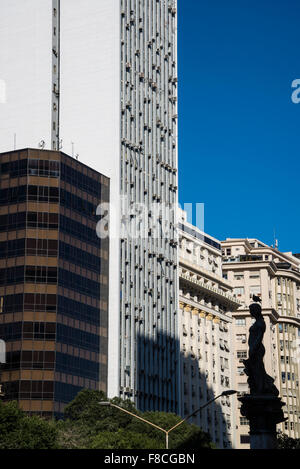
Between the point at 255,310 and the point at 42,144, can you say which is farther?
the point at 42,144

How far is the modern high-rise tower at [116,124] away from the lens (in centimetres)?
13412

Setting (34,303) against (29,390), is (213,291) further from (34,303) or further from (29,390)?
(29,390)

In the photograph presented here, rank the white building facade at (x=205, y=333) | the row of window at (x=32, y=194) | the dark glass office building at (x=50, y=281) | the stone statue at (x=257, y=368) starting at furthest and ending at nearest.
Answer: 1. the white building facade at (x=205, y=333)
2. the row of window at (x=32, y=194)
3. the dark glass office building at (x=50, y=281)
4. the stone statue at (x=257, y=368)

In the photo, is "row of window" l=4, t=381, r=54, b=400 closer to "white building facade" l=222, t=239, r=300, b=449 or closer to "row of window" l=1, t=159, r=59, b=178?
"row of window" l=1, t=159, r=59, b=178

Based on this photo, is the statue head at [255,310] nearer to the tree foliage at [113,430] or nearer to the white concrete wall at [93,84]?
the tree foliage at [113,430]

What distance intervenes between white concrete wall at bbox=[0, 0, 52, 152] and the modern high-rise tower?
0.14 meters

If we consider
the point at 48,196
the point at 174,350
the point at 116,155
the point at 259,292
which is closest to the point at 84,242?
the point at 48,196

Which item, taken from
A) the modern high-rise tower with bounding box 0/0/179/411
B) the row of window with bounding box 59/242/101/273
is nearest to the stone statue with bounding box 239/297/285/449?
the row of window with bounding box 59/242/101/273

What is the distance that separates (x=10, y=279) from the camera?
11856 cm

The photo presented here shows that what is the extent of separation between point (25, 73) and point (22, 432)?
70.0 meters

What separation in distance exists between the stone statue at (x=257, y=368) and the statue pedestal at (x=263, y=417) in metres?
0.55

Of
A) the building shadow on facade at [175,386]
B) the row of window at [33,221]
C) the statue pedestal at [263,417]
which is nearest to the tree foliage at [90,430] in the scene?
the row of window at [33,221]

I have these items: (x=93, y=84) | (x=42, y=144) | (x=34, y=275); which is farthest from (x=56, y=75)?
(x=34, y=275)

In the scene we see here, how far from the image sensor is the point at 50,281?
118250mm
